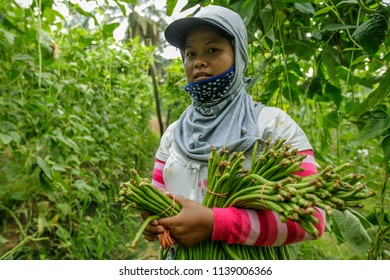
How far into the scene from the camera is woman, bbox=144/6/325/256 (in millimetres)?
661

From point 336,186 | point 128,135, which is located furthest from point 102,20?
point 128,135

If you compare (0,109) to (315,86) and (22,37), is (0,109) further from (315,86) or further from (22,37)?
(315,86)

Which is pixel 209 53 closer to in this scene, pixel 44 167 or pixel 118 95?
pixel 44 167

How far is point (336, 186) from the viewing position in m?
0.52

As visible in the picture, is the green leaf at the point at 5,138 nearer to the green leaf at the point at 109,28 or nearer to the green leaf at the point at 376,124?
the green leaf at the point at 109,28

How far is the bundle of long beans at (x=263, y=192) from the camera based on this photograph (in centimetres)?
53

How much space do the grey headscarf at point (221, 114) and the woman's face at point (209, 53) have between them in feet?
0.06

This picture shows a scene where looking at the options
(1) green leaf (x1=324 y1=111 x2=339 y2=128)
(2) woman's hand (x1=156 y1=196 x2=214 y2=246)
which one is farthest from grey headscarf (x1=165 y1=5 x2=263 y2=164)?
(1) green leaf (x1=324 y1=111 x2=339 y2=128)

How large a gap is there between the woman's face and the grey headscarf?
0.06 feet

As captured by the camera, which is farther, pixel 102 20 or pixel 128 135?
pixel 128 135

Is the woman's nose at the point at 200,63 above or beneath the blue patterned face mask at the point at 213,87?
above

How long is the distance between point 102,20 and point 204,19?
0.97m

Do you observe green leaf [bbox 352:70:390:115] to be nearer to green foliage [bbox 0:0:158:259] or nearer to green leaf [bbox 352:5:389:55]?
green leaf [bbox 352:5:389:55]

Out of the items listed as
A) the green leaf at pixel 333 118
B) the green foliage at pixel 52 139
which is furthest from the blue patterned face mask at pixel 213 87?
the green leaf at pixel 333 118
